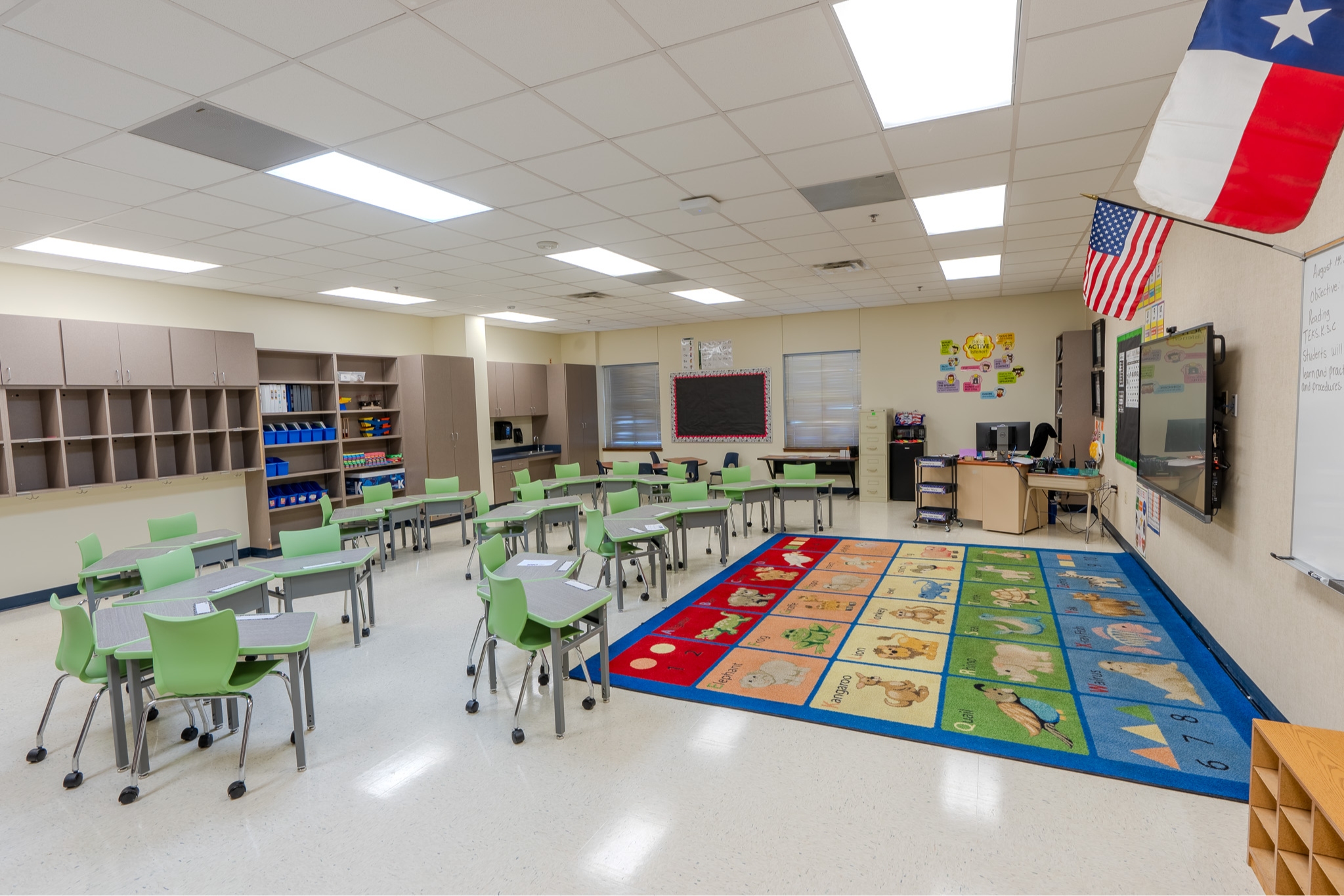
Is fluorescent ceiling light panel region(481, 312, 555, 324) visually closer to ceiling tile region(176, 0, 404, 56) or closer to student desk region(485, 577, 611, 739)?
student desk region(485, 577, 611, 739)

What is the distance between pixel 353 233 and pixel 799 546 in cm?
550

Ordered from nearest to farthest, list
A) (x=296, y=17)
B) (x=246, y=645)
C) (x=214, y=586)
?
(x=296, y=17) → (x=246, y=645) → (x=214, y=586)

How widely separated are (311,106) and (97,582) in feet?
13.2

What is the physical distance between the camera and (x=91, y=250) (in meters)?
5.37

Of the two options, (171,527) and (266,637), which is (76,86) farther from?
(171,527)

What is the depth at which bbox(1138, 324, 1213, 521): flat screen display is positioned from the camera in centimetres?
359

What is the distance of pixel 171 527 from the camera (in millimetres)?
5676

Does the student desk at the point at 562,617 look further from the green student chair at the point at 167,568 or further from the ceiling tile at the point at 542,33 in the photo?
the ceiling tile at the point at 542,33

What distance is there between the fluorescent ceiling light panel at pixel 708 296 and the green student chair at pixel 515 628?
18.5 ft

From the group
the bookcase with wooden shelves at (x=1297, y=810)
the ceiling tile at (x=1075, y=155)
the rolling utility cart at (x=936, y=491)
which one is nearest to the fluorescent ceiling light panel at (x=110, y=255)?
the ceiling tile at (x=1075, y=155)

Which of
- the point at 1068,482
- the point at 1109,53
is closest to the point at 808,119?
the point at 1109,53

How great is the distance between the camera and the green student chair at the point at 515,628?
3396mm

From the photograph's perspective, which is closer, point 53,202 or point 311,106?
point 311,106

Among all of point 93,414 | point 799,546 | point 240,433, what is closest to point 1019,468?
point 799,546
